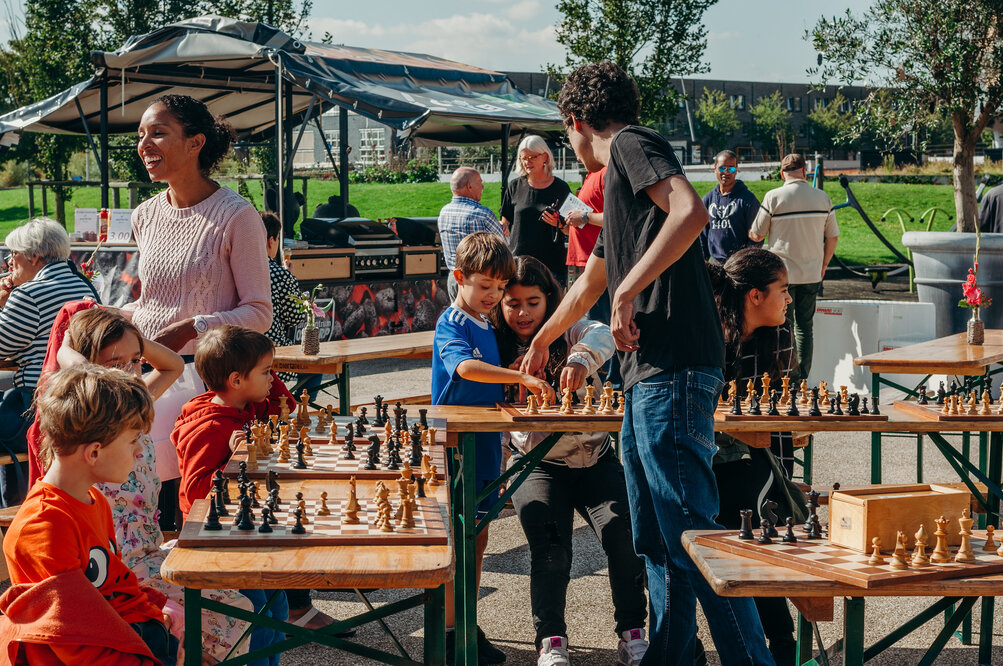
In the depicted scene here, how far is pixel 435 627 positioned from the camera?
2336 millimetres

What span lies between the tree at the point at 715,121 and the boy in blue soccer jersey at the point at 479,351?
7330cm

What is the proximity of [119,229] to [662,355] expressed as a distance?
923 cm

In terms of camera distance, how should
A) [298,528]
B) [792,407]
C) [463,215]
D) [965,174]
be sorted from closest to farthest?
[298,528] < [792,407] < [463,215] < [965,174]

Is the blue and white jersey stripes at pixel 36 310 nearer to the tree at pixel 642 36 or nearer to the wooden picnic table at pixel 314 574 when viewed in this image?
the wooden picnic table at pixel 314 574

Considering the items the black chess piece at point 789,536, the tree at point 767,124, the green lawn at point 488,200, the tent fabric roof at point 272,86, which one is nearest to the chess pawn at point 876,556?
the black chess piece at point 789,536

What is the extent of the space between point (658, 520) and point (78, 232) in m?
9.85

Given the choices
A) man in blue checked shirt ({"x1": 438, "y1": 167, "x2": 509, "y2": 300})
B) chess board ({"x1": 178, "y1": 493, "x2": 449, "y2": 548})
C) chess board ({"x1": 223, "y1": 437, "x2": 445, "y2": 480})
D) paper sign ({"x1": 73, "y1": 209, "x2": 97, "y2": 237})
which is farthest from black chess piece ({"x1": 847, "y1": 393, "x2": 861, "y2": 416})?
paper sign ({"x1": 73, "y1": 209, "x2": 97, "y2": 237})

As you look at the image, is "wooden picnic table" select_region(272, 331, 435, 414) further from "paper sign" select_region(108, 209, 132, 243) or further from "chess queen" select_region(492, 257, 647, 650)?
"paper sign" select_region(108, 209, 132, 243)

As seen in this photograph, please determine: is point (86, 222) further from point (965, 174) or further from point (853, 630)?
point (965, 174)

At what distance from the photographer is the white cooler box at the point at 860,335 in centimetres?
862

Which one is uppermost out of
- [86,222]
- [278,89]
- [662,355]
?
[278,89]

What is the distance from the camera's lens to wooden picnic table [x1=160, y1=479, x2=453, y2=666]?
81.9 inches

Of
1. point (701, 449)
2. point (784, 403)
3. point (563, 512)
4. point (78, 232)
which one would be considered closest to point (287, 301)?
point (563, 512)

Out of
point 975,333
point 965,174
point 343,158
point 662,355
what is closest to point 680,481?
point 662,355
